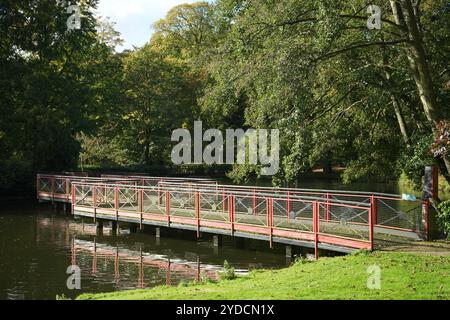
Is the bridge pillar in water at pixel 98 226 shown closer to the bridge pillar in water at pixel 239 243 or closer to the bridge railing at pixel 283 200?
the bridge railing at pixel 283 200

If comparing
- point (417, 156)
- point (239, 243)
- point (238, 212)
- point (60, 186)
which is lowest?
point (239, 243)

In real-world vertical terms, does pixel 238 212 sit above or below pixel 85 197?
below

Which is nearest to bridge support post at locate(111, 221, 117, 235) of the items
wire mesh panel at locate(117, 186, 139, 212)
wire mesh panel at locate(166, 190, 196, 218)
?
wire mesh panel at locate(117, 186, 139, 212)

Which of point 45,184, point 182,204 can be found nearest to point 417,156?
point 182,204

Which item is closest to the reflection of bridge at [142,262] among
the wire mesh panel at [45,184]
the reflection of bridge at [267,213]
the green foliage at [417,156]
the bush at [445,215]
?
the reflection of bridge at [267,213]

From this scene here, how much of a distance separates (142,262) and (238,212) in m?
4.19

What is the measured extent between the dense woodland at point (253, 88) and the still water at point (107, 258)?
3009 millimetres

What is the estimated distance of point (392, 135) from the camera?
851 inches

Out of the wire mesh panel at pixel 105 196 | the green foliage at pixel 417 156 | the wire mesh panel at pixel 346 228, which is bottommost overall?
the wire mesh panel at pixel 346 228

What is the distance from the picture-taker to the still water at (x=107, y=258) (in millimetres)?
14211

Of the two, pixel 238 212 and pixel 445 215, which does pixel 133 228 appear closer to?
pixel 238 212

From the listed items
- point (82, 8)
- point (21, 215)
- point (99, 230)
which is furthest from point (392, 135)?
point (82, 8)

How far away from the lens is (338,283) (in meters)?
10.3
